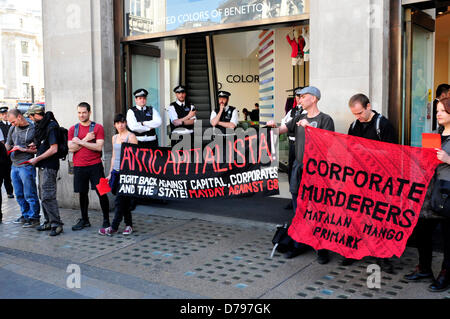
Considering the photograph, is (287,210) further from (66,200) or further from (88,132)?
(66,200)

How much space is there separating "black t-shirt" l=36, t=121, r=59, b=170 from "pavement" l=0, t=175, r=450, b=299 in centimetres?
101

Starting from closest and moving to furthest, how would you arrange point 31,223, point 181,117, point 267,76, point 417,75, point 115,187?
point 417,75 → point 115,187 → point 31,223 → point 181,117 → point 267,76

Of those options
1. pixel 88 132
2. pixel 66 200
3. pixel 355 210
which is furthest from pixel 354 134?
pixel 66 200

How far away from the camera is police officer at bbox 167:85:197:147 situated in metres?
8.76

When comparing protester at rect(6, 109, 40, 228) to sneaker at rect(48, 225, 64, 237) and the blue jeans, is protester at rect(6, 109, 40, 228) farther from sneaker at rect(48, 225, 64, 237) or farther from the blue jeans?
sneaker at rect(48, 225, 64, 237)

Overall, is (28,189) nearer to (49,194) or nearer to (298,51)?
(49,194)

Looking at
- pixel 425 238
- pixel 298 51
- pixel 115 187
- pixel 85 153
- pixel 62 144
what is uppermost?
pixel 298 51

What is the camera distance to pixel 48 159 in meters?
7.05

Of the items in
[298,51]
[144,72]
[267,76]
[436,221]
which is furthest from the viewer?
[267,76]

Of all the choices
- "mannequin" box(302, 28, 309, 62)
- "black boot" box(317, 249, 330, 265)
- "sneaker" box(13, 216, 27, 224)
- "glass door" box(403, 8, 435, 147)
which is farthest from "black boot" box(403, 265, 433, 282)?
"mannequin" box(302, 28, 309, 62)

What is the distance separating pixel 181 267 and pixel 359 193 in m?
2.07

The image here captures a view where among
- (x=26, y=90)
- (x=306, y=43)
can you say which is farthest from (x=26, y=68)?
(x=306, y=43)

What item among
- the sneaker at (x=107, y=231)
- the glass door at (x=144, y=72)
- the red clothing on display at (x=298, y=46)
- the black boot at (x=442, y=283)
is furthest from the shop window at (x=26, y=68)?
the black boot at (x=442, y=283)

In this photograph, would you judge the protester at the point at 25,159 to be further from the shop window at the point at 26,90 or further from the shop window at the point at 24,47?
the shop window at the point at 24,47
